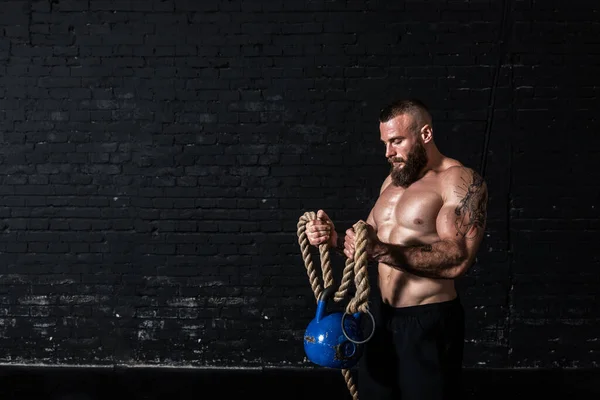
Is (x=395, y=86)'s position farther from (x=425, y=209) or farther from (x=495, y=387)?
(x=425, y=209)

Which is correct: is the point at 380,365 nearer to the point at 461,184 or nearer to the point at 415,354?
the point at 415,354

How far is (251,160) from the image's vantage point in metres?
5.07

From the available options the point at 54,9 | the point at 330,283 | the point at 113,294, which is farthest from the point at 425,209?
the point at 54,9

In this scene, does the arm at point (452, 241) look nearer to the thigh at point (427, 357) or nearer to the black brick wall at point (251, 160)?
the thigh at point (427, 357)

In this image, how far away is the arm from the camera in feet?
7.98

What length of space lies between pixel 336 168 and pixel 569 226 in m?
1.72

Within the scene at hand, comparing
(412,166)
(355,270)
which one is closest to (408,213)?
(412,166)

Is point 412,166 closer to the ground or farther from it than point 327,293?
farther from it

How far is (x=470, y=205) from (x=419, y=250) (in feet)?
0.93

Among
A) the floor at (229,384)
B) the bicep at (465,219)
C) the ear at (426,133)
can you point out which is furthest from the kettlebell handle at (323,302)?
the floor at (229,384)

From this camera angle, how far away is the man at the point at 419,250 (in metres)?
2.55

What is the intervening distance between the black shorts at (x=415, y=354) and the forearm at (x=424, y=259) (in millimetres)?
221

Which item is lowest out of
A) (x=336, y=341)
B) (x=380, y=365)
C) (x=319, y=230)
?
(x=380, y=365)

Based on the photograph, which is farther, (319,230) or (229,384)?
(229,384)
